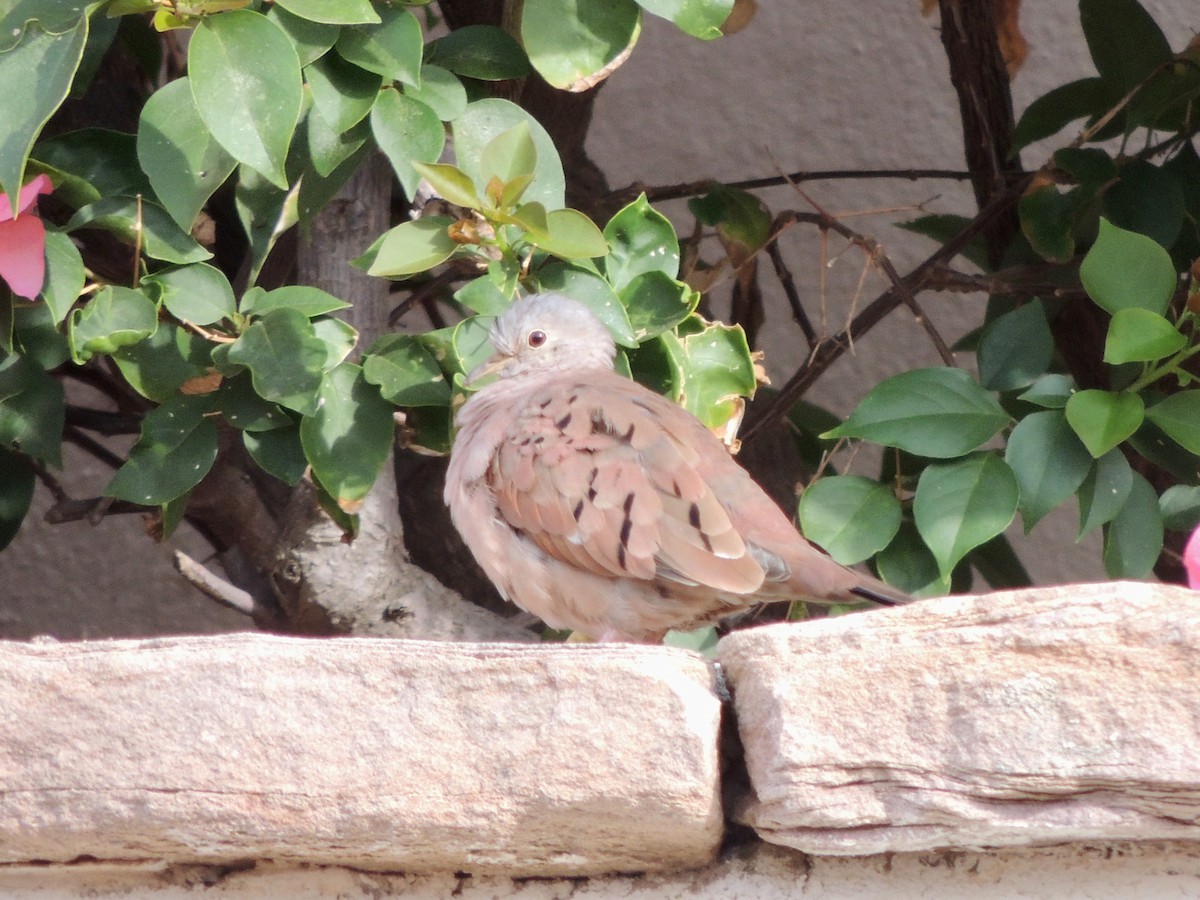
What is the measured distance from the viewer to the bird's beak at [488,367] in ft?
7.46

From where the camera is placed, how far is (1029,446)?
1.98 m

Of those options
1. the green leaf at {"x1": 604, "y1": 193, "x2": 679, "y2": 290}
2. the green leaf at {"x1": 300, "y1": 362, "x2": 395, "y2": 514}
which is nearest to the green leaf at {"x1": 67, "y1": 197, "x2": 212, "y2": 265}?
the green leaf at {"x1": 300, "y1": 362, "x2": 395, "y2": 514}

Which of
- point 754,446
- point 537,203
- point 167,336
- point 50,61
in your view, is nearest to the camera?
point 50,61

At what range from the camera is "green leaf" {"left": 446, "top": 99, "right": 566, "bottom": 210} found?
6.42ft

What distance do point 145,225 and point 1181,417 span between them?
1352 millimetres

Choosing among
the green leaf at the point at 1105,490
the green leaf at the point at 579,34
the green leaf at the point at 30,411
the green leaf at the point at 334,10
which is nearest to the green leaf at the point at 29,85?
the green leaf at the point at 334,10

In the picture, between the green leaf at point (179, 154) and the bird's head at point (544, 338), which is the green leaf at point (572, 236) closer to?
the green leaf at point (179, 154)

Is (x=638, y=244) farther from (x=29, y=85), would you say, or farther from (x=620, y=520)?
(x=29, y=85)

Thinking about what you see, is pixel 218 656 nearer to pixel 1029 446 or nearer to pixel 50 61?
pixel 50 61

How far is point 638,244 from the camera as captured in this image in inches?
83.7

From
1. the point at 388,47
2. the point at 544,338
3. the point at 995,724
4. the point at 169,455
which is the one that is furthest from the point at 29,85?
the point at 995,724

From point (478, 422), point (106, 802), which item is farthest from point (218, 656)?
point (478, 422)

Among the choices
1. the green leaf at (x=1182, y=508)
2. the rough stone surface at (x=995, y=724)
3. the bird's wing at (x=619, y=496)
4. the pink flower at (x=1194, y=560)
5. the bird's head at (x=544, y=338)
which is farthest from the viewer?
the bird's head at (x=544, y=338)

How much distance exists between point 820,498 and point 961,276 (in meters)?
0.66
